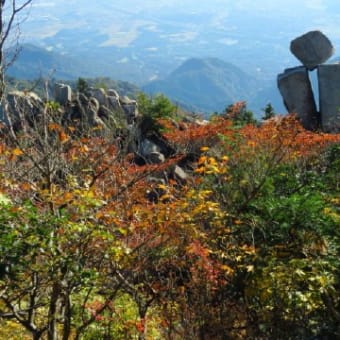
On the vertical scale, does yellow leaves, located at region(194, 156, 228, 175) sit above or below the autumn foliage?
above

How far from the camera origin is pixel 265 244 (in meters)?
6.92

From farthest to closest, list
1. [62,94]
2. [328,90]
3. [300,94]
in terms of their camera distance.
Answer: [300,94]
[62,94]
[328,90]

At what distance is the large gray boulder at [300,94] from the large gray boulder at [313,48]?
47 centimetres

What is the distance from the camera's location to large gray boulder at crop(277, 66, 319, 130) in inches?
971

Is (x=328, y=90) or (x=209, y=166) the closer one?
(x=209, y=166)

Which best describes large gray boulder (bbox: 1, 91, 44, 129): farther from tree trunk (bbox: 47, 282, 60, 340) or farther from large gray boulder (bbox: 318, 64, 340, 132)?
large gray boulder (bbox: 318, 64, 340, 132)

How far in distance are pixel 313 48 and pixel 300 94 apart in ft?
7.27

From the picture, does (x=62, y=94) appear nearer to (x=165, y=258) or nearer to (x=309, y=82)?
(x=309, y=82)

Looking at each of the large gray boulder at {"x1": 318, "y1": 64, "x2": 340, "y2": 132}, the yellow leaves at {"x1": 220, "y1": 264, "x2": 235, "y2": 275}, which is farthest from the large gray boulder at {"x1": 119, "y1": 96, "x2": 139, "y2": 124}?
the yellow leaves at {"x1": 220, "y1": 264, "x2": 235, "y2": 275}

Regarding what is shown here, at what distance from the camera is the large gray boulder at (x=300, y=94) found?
2466 centimetres

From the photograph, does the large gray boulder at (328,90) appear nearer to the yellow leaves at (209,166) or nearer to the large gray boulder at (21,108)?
the large gray boulder at (21,108)

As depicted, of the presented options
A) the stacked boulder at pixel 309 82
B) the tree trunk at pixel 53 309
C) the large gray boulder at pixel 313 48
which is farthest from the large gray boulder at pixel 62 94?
the tree trunk at pixel 53 309

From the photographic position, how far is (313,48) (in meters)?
24.9

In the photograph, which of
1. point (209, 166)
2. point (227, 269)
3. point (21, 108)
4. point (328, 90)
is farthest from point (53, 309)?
point (328, 90)
